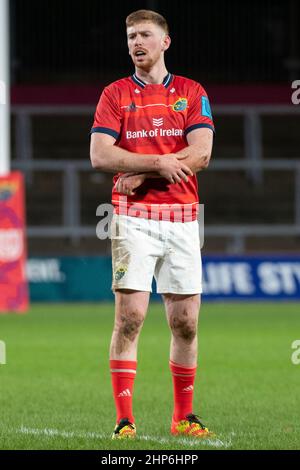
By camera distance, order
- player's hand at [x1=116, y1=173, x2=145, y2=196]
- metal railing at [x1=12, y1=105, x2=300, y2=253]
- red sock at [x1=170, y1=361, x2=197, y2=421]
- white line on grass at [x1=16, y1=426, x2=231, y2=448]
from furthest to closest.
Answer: metal railing at [x1=12, y1=105, x2=300, y2=253] < red sock at [x1=170, y1=361, x2=197, y2=421] < player's hand at [x1=116, y1=173, x2=145, y2=196] < white line on grass at [x1=16, y1=426, x2=231, y2=448]

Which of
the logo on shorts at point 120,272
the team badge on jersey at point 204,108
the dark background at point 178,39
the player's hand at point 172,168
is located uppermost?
the dark background at point 178,39

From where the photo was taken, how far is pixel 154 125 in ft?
20.0

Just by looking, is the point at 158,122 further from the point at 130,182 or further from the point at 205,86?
the point at 205,86

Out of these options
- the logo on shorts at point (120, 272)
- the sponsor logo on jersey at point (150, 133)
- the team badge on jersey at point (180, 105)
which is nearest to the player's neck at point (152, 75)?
the team badge on jersey at point (180, 105)

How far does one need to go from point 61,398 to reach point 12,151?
→ 15799 mm

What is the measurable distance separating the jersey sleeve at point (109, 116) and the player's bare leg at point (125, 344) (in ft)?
2.72

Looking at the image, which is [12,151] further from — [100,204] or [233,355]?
[233,355]

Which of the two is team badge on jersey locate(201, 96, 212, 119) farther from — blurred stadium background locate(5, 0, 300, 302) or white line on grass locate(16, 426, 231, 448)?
blurred stadium background locate(5, 0, 300, 302)

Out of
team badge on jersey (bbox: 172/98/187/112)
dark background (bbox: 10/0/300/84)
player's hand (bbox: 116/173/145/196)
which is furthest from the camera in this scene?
dark background (bbox: 10/0/300/84)

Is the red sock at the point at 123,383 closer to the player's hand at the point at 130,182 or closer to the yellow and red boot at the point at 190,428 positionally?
the yellow and red boot at the point at 190,428

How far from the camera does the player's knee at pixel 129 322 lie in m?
6.06

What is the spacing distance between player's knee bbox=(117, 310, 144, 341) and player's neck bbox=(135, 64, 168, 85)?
121 cm

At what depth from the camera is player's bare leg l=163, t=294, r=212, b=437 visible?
6.21 m

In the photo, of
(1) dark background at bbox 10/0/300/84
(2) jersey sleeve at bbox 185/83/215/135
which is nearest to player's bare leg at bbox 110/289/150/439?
(2) jersey sleeve at bbox 185/83/215/135
